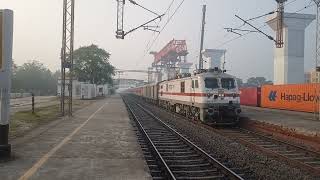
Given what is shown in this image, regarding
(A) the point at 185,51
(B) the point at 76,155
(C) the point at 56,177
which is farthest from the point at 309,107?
(A) the point at 185,51

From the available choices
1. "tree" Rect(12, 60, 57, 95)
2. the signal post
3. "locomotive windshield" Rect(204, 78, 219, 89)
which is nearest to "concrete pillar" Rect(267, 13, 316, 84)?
"locomotive windshield" Rect(204, 78, 219, 89)

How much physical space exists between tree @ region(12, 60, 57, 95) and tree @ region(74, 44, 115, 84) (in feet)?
75.1

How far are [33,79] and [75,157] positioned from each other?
113100 mm

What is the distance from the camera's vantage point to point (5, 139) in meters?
12.0

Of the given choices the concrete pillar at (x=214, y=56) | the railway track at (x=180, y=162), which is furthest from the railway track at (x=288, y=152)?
the concrete pillar at (x=214, y=56)

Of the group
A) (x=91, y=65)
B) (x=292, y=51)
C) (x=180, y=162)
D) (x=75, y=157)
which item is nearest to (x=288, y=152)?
(x=180, y=162)

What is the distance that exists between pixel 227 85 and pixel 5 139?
48.9ft

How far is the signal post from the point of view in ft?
39.5

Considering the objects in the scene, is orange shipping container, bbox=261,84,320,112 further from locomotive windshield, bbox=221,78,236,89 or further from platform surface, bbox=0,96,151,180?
platform surface, bbox=0,96,151,180

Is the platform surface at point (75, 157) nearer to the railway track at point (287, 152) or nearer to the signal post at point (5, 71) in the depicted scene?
the signal post at point (5, 71)

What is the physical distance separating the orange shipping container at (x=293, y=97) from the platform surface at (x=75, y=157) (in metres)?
15.9

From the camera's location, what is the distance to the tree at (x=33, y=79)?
381 feet

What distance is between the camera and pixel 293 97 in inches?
1345

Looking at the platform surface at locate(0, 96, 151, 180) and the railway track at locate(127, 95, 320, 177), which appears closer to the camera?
the platform surface at locate(0, 96, 151, 180)
